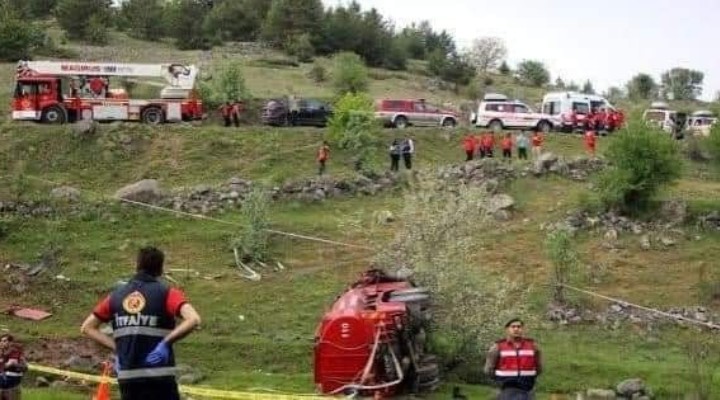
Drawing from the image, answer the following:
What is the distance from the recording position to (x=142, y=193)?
35.3m

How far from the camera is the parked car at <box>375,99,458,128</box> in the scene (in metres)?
49.4

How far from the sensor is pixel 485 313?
20.9m

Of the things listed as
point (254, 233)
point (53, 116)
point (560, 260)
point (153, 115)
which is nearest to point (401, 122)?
point (153, 115)

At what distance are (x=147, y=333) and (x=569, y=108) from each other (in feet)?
149

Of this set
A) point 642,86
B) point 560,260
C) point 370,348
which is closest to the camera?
point 370,348

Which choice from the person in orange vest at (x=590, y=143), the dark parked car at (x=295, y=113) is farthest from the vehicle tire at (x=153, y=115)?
the person in orange vest at (x=590, y=143)

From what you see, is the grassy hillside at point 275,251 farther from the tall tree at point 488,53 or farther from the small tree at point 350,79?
the tall tree at point 488,53

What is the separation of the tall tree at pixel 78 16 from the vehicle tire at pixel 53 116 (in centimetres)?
3314

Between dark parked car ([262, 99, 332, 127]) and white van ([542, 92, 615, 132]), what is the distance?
393 inches

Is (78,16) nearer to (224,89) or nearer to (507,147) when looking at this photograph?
(224,89)

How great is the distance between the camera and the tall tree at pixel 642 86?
10488 centimetres

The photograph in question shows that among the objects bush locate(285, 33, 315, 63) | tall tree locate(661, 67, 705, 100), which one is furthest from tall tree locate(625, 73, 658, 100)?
bush locate(285, 33, 315, 63)

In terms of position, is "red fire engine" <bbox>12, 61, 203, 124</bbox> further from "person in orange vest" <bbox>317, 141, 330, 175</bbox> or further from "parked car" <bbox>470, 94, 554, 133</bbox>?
"parked car" <bbox>470, 94, 554, 133</bbox>

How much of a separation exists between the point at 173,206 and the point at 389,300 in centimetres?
1755
